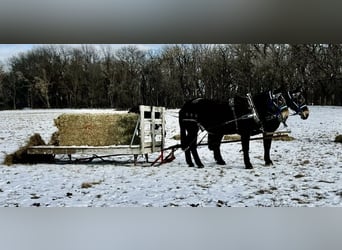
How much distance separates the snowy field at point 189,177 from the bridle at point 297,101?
0.07 metres

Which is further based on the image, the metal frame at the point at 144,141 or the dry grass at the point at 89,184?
the metal frame at the point at 144,141

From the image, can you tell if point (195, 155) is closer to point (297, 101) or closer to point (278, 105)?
point (278, 105)

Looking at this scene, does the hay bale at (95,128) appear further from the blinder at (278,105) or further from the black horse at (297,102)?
the black horse at (297,102)

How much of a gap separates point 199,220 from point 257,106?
3.06 ft

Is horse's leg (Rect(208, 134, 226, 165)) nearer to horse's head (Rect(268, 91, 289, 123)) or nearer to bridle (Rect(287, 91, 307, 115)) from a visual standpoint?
horse's head (Rect(268, 91, 289, 123))

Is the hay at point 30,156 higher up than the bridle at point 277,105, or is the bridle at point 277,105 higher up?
the bridle at point 277,105

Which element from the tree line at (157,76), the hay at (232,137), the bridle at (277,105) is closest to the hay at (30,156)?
the tree line at (157,76)

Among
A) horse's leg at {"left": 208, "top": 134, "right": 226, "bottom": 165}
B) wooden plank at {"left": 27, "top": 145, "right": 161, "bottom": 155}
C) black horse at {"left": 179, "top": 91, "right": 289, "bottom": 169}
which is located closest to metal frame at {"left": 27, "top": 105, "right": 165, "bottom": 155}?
wooden plank at {"left": 27, "top": 145, "right": 161, "bottom": 155}

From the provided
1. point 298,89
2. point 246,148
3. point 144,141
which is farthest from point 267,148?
point 144,141

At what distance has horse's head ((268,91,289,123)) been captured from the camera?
306 cm

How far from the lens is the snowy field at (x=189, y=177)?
2.90 meters

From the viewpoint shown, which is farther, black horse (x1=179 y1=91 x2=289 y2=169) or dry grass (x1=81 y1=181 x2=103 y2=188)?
black horse (x1=179 y1=91 x2=289 y2=169)

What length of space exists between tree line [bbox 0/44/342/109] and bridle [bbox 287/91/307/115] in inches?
2.3

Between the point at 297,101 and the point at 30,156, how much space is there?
200 centimetres
